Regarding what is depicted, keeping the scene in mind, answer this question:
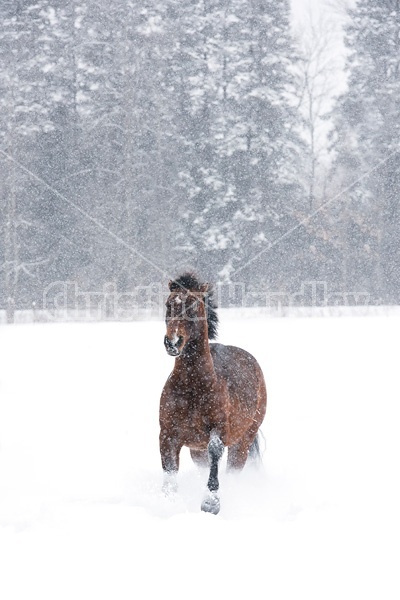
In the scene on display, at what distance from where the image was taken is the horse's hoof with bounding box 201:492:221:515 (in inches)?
180

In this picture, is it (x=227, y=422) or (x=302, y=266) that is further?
(x=302, y=266)

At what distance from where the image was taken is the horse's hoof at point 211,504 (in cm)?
457

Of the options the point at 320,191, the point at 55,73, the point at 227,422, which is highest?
the point at 55,73

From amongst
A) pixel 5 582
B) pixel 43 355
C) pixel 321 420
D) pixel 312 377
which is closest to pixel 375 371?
pixel 312 377

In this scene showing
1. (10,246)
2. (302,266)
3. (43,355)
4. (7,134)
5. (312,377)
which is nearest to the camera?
(312,377)

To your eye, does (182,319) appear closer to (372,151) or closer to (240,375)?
(240,375)

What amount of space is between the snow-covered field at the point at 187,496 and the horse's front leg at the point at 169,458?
0.42ft

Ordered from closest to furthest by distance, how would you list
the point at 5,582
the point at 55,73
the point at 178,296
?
the point at 5,582, the point at 178,296, the point at 55,73

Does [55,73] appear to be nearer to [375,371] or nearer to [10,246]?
[10,246]

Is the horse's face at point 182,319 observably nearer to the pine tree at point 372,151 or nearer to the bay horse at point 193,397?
the bay horse at point 193,397

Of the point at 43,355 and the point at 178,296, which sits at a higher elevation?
the point at 178,296

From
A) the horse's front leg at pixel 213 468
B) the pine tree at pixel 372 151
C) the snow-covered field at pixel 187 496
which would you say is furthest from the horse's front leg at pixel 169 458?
the pine tree at pixel 372 151

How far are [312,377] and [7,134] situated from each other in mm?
16215

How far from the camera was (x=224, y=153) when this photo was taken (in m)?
27.8
